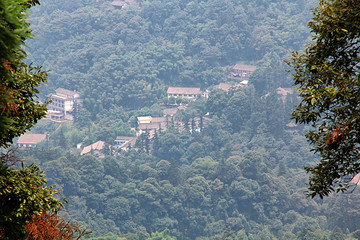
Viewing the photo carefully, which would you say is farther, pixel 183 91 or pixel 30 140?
pixel 183 91

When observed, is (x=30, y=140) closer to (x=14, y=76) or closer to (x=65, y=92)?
(x=65, y=92)

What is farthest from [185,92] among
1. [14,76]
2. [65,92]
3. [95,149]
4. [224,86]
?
[14,76]

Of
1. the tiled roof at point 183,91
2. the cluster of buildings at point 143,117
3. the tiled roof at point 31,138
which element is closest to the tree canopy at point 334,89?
the cluster of buildings at point 143,117

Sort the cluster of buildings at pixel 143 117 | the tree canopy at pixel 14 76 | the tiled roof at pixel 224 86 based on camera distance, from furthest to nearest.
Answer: the tiled roof at pixel 224 86, the cluster of buildings at pixel 143 117, the tree canopy at pixel 14 76

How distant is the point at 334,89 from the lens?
545cm

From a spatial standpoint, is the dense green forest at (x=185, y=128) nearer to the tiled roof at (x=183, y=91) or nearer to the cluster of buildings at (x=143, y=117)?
the cluster of buildings at (x=143, y=117)

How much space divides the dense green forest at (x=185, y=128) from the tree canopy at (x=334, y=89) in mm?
18916

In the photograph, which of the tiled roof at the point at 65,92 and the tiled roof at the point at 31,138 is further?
the tiled roof at the point at 65,92

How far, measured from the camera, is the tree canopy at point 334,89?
5.36m

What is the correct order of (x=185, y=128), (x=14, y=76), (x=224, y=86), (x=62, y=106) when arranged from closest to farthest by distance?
(x=14, y=76) < (x=185, y=128) < (x=62, y=106) < (x=224, y=86)

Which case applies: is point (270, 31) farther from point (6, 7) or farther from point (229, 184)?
point (6, 7)

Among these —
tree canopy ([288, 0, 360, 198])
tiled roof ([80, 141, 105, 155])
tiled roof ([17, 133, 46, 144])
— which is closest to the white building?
tiled roof ([17, 133, 46, 144])

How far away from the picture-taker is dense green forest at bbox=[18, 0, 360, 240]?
33500 millimetres

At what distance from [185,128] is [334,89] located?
4001 cm
